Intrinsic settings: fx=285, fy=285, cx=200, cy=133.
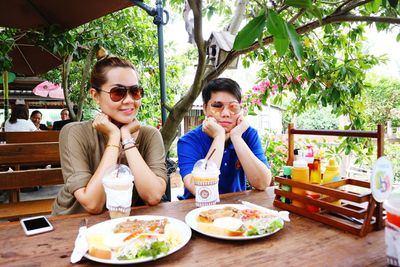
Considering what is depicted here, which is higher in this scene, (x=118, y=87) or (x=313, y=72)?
(x=313, y=72)

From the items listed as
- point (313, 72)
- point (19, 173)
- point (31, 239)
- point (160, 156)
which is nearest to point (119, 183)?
point (31, 239)

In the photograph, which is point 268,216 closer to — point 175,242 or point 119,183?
point 175,242

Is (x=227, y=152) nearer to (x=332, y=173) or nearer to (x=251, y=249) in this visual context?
(x=332, y=173)

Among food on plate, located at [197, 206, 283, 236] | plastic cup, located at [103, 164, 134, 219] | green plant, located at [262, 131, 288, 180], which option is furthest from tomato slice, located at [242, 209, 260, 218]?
green plant, located at [262, 131, 288, 180]

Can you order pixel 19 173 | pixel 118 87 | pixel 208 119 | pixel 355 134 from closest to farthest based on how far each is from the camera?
pixel 355 134 < pixel 118 87 < pixel 208 119 < pixel 19 173

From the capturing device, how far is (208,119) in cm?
197

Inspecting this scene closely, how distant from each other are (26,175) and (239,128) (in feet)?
6.26

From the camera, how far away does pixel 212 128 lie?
1.92 metres

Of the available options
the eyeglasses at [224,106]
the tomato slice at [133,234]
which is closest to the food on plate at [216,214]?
the tomato slice at [133,234]

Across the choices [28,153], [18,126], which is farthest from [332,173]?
[18,126]

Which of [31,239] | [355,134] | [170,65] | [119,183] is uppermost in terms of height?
[170,65]

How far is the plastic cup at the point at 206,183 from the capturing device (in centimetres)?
142

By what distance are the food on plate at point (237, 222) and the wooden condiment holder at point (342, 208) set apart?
0.18 meters

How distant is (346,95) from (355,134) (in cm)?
167
